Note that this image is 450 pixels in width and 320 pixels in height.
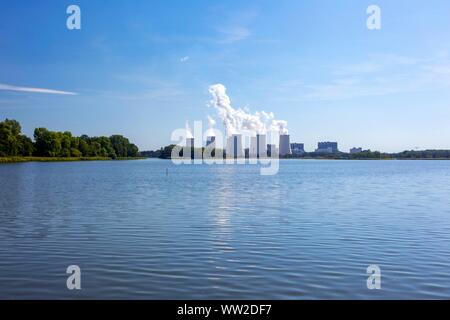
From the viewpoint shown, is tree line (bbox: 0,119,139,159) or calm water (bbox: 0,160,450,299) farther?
tree line (bbox: 0,119,139,159)

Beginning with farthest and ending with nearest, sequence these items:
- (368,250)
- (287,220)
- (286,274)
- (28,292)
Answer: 1. (287,220)
2. (368,250)
3. (286,274)
4. (28,292)

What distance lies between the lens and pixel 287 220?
28.4 meters

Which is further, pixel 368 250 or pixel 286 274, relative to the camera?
pixel 368 250

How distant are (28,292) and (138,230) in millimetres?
10838

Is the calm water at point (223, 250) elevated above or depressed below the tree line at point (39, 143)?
below

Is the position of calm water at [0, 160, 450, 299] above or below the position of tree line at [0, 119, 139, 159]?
below

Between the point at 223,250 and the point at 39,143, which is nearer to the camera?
the point at 223,250

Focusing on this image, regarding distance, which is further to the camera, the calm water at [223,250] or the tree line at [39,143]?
the tree line at [39,143]

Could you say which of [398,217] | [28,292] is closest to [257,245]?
[28,292]

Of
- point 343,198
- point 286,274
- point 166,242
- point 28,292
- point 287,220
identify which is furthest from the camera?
point 343,198

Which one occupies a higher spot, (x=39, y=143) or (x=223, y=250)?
(x=39, y=143)

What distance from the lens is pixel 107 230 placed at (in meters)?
24.3

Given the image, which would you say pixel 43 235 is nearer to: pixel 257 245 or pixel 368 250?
pixel 257 245
